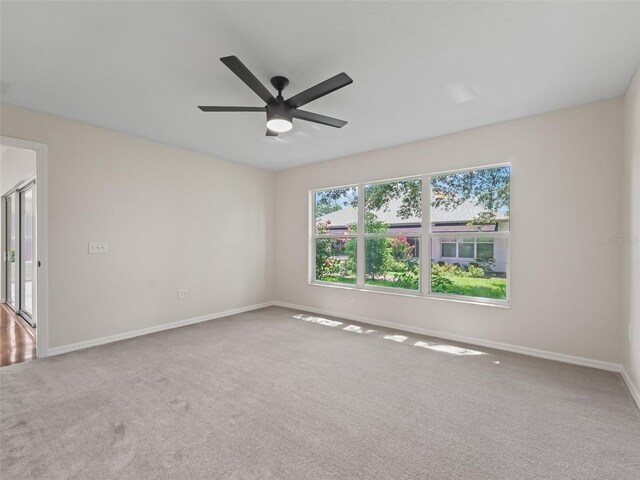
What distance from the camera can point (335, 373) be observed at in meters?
2.75

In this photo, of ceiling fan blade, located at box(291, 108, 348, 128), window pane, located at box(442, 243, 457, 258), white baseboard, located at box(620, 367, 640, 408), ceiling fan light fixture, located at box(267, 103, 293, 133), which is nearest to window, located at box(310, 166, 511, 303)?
window pane, located at box(442, 243, 457, 258)

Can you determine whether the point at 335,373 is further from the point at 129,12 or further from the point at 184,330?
the point at 129,12

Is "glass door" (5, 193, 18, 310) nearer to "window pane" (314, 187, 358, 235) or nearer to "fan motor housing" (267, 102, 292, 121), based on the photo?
"window pane" (314, 187, 358, 235)

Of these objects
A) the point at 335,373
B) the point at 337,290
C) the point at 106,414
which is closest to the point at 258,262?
the point at 337,290

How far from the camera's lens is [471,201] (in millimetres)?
3691

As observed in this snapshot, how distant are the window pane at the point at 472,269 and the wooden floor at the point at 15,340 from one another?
4702 millimetres

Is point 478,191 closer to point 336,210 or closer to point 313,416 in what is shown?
point 336,210

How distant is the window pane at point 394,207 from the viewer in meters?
4.14

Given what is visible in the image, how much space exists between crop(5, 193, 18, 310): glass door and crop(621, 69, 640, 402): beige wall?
7988mm

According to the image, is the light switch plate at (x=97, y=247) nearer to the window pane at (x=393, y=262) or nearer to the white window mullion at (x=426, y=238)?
the window pane at (x=393, y=262)

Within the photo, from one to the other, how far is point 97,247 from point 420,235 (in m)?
4.01

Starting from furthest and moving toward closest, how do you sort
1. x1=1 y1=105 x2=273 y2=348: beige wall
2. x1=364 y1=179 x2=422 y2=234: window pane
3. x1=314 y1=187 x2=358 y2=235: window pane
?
x1=314 y1=187 x2=358 y2=235: window pane → x1=364 y1=179 x2=422 y2=234: window pane → x1=1 y1=105 x2=273 y2=348: beige wall

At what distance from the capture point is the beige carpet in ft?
5.30

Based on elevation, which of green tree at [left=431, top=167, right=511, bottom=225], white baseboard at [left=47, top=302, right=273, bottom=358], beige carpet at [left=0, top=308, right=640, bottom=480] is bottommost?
beige carpet at [left=0, top=308, right=640, bottom=480]
